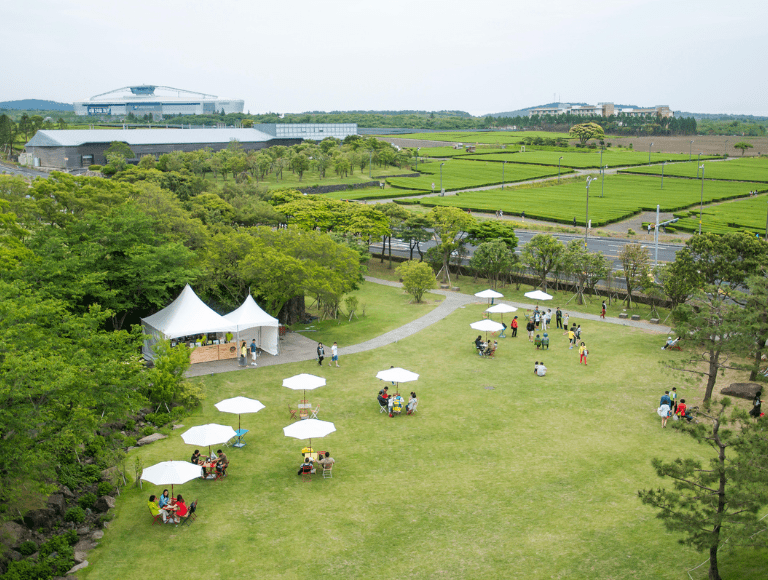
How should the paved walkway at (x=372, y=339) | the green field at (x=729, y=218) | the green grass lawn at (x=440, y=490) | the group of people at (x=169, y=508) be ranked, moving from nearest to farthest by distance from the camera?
the green grass lawn at (x=440, y=490) → the group of people at (x=169, y=508) → the paved walkway at (x=372, y=339) → the green field at (x=729, y=218)

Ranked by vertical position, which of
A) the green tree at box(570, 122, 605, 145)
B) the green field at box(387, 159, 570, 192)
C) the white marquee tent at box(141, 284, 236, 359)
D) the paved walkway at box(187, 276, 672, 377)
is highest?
the green tree at box(570, 122, 605, 145)

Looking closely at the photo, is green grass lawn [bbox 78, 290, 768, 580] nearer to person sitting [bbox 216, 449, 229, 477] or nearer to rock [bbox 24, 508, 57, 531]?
person sitting [bbox 216, 449, 229, 477]

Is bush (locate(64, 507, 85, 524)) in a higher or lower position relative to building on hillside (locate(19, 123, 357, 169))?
lower

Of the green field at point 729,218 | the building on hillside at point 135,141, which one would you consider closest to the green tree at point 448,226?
the green field at point 729,218

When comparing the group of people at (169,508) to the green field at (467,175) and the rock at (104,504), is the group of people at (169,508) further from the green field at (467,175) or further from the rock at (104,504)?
the green field at (467,175)

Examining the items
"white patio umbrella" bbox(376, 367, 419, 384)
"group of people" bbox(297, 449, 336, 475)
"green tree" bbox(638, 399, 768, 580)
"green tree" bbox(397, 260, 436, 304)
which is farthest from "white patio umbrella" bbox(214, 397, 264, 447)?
"green tree" bbox(397, 260, 436, 304)
